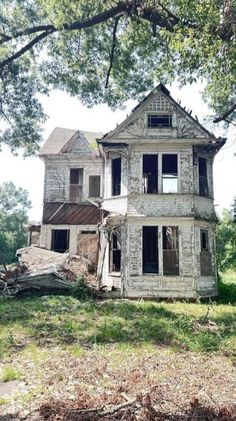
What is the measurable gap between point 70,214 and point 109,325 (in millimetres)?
11643

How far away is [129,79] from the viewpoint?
54.6 ft

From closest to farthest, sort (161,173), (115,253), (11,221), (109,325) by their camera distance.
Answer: (109,325) → (161,173) → (115,253) → (11,221)

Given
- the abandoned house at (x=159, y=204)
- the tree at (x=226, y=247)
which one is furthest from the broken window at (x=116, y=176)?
the tree at (x=226, y=247)

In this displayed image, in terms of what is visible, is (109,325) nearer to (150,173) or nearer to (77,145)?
(150,173)

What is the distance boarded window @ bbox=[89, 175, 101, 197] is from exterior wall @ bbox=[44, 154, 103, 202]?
0.19 metres

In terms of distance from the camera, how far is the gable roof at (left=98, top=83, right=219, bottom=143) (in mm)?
16359

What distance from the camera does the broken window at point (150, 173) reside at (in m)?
16.5

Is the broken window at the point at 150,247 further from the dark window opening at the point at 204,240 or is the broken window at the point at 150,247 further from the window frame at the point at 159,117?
the window frame at the point at 159,117

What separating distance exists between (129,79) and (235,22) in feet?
30.0

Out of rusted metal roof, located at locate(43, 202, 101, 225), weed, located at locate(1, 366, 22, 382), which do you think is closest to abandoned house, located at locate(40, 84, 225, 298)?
rusted metal roof, located at locate(43, 202, 101, 225)

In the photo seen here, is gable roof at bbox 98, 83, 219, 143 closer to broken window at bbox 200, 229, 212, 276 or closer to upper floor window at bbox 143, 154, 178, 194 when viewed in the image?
upper floor window at bbox 143, 154, 178, 194

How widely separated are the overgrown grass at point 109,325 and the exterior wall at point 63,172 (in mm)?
8363

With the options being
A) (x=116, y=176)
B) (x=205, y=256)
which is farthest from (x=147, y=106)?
(x=205, y=256)

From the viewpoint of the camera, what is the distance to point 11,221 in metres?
55.7
